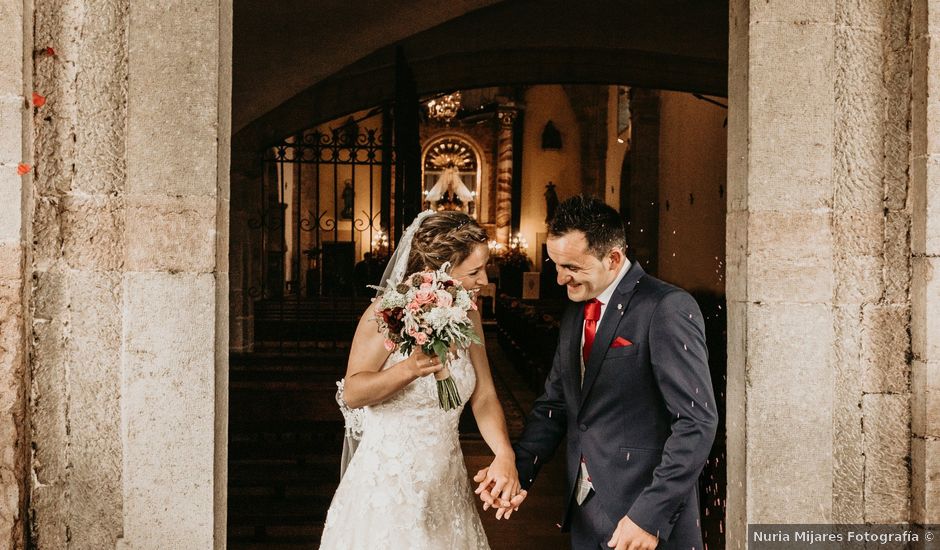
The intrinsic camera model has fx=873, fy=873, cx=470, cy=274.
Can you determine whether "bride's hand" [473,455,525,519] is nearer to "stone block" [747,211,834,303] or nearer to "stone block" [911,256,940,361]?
"stone block" [747,211,834,303]

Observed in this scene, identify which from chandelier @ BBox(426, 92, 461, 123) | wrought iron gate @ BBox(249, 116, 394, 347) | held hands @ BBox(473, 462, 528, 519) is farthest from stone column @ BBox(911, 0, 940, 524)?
chandelier @ BBox(426, 92, 461, 123)

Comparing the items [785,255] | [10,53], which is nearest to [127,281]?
[10,53]

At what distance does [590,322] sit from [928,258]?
1216 millimetres

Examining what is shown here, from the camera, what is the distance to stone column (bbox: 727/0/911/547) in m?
2.99

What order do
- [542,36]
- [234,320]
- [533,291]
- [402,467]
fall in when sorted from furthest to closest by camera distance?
[533,291], [234,320], [542,36], [402,467]

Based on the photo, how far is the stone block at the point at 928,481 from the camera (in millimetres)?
2949

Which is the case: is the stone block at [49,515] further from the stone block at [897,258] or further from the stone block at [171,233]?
the stone block at [897,258]

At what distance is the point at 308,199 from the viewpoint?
76.6 ft

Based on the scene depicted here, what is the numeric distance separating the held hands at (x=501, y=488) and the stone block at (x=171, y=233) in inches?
44.1

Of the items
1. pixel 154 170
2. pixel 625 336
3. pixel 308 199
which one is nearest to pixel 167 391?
pixel 154 170

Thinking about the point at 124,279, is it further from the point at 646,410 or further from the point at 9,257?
the point at 646,410

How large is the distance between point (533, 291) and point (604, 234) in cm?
1729

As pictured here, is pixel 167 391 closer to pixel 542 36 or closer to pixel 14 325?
pixel 14 325

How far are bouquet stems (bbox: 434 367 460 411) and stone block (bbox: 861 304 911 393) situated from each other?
1.44 m
